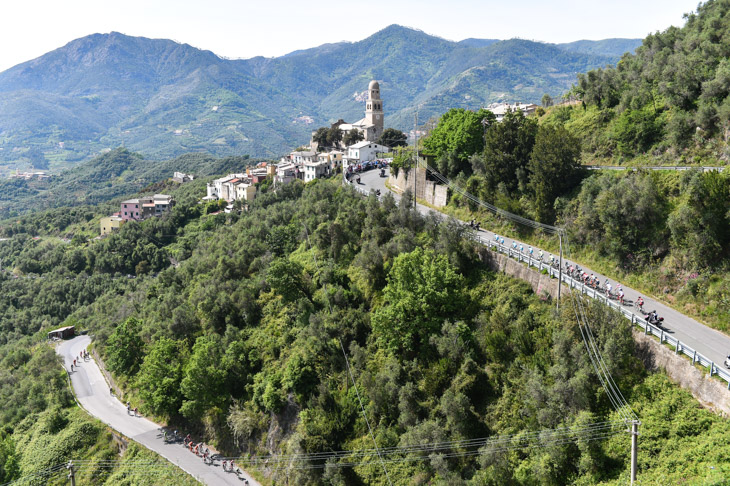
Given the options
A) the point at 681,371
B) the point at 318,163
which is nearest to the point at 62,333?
the point at 318,163

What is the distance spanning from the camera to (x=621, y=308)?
23.3 metres

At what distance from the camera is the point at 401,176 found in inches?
2048

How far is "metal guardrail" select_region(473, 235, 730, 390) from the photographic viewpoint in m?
18.9

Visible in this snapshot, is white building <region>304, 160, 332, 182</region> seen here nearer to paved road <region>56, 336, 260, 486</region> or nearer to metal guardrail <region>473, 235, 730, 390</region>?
paved road <region>56, 336, 260, 486</region>

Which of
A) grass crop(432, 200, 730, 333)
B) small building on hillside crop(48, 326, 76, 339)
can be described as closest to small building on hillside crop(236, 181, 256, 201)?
small building on hillside crop(48, 326, 76, 339)

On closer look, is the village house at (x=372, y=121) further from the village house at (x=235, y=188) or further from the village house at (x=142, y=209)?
the village house at (x=142, y=209)

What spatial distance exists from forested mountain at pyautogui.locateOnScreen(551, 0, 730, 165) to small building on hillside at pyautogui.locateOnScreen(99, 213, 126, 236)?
94.9 metres

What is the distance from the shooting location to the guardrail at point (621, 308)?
747 inches

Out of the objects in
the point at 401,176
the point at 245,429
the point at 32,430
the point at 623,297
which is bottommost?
the point at 32,430

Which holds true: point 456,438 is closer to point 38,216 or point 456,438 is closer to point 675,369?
point 675,369

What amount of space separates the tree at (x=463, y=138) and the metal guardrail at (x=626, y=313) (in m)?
14.2

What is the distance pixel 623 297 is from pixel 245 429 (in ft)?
84.0

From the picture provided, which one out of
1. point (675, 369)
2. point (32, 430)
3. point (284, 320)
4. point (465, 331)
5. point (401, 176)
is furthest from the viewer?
point (401, 176)

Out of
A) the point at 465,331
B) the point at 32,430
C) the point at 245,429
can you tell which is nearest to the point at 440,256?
the point at 465,331
